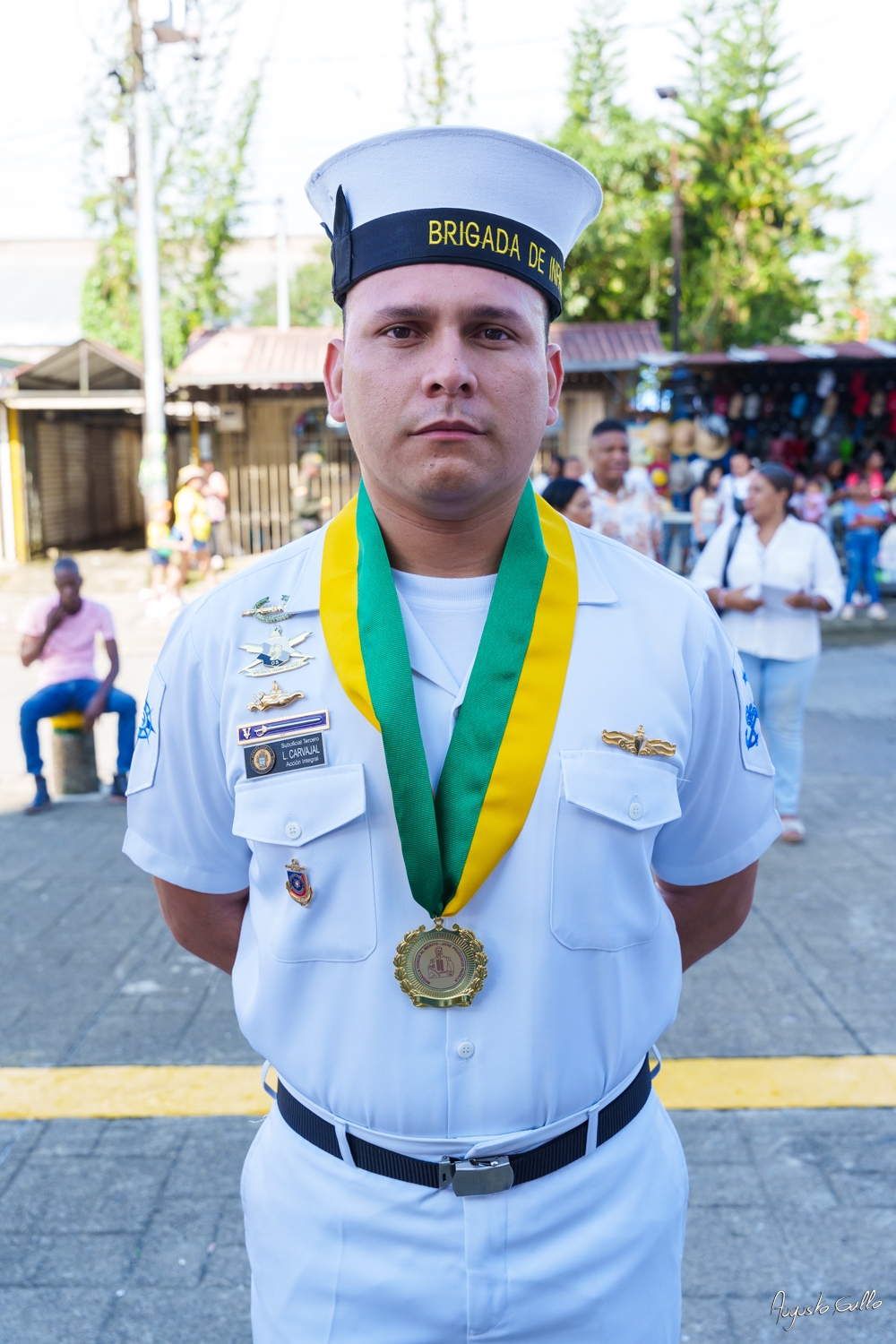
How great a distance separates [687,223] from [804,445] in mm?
12619

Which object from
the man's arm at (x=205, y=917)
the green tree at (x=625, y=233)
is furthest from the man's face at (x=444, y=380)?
the green tree at (x=625, y=233)

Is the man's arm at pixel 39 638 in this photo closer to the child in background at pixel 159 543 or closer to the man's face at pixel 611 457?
the man's face at pixel 611 457

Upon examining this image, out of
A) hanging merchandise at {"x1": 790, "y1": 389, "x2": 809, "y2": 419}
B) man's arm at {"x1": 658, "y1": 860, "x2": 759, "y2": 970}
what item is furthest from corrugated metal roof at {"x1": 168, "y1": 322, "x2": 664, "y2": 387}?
man's arm at {"x1": 658, "y1": 860, "x2": 759, "y2": 970}

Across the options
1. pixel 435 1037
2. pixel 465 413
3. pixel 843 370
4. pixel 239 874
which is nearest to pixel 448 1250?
pixel 435 1037

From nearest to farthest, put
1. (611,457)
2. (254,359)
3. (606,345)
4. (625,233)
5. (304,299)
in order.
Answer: (611,457) → (606,345) → (254,359) → (625,233) → (304,299)

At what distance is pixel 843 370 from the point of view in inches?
572

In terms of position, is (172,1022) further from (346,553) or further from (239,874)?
(346,553)

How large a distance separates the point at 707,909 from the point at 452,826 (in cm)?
63

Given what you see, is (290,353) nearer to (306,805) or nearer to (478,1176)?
(306,805)

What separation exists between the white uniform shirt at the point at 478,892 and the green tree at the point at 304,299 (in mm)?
35110

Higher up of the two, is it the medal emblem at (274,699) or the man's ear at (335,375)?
the man's ear at (335,375)

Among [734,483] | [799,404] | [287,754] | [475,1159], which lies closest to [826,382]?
[799,404]

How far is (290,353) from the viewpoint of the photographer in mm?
17062

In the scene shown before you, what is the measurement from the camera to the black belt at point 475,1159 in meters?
1.40
